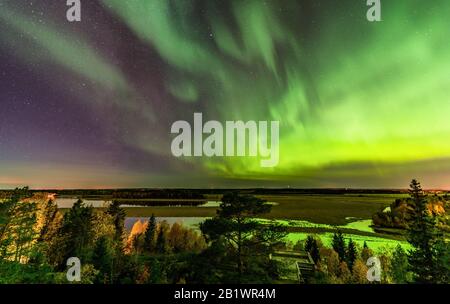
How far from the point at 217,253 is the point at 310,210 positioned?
3374 centimetres

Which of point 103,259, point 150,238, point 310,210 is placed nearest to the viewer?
point 103,259

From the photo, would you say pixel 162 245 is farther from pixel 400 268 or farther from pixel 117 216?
pixel 400 268

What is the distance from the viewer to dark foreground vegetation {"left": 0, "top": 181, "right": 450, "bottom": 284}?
20406mm

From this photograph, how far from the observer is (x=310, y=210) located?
4825cm

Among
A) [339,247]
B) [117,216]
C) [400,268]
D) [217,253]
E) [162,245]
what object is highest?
[117,216]

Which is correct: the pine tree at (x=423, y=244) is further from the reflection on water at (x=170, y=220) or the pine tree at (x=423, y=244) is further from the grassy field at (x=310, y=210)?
the reflection on water at (x=170, y=220)

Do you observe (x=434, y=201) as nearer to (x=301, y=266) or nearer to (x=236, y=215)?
(x=301, y=266)

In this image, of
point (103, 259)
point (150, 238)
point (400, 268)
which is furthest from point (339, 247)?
point (103, 259)

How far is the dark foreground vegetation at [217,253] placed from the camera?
803 inches

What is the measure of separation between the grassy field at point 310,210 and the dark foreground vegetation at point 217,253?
394 inches

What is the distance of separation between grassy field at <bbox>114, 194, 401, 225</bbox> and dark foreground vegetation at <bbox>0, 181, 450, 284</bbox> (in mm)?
10014
